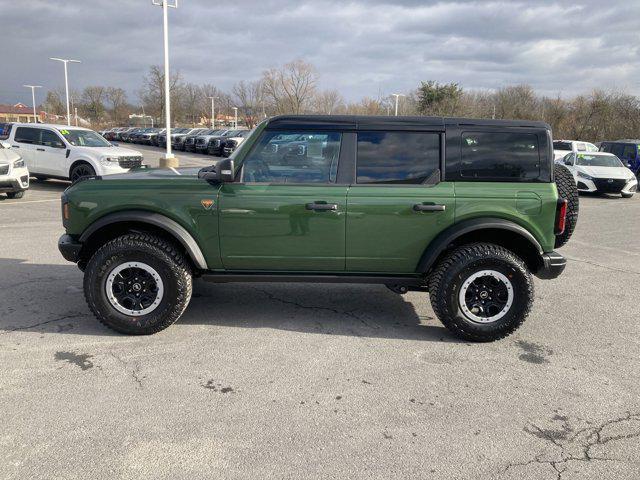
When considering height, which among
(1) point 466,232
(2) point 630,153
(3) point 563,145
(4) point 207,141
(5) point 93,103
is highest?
(5) point 93,103

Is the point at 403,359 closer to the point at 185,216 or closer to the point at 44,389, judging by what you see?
the point at 185,216

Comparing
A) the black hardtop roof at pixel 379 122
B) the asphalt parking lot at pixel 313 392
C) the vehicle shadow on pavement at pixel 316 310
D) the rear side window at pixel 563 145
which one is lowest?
the asphalt parking lot at pixel 313 392

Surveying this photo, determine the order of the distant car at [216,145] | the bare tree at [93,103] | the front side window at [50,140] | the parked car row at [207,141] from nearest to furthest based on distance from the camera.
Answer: the front side window at [50,140]
the parked car row at [207,141]
the distant car at [216,145]
the bare tree at [93,103]

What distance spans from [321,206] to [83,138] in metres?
12.4

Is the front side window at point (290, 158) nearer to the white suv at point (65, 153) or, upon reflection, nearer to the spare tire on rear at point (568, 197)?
the spare tire on rear at point (568, 197)

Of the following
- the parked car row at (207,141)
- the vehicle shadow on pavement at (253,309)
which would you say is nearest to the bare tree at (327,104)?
the parked car row at (207,141)

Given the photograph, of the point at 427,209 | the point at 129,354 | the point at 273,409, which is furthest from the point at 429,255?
the point at 129,354

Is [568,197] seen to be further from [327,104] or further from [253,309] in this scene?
[327,104]

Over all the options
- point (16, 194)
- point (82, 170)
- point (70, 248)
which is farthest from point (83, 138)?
point (70, 248)

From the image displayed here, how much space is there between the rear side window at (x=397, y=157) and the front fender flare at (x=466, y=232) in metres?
0.50

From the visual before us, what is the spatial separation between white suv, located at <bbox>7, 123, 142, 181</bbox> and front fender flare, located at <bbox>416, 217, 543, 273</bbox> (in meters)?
11.3

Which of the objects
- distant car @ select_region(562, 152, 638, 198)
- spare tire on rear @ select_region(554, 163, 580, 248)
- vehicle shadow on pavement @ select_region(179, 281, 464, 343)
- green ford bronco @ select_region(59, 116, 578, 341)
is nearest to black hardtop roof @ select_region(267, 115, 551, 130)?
green ford bronco @ select_region(59, 116, 578, 341)

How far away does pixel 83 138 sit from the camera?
14.4m

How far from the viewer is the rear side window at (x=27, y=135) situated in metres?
14.1
